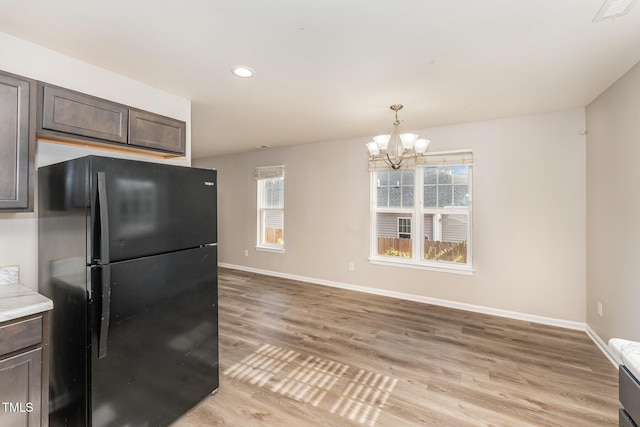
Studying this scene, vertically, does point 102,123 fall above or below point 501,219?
above

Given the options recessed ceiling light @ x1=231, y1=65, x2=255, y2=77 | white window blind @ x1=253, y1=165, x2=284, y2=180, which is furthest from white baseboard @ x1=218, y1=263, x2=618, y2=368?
recessed ceiling light @ x1=231, y1=65, x2=255, y2=77

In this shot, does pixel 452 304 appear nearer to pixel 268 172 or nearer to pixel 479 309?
pixel 479 309

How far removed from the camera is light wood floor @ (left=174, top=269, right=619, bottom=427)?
75.6 inches

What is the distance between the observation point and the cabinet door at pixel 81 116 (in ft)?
5.82

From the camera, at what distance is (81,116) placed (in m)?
1.93

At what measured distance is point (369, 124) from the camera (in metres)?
3.77

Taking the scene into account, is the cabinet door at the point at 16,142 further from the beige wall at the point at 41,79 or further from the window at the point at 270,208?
the window at the point at 270,208

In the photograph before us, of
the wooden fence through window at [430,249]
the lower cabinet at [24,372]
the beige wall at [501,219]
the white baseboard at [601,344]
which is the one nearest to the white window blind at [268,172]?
the beige wall at [501,219]

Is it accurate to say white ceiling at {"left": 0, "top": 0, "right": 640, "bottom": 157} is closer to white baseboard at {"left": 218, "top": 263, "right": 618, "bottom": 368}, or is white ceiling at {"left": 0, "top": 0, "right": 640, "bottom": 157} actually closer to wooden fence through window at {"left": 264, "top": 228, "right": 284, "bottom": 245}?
white baseboard at {"left": 218, "top": 263, "right": 618, "bottom": 368}

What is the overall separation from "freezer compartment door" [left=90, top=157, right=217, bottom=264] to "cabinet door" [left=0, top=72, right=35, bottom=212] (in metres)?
0.55

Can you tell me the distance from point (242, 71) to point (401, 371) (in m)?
2.80

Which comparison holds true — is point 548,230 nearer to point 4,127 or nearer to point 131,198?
point 131,198

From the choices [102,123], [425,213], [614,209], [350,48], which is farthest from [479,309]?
[102,123]

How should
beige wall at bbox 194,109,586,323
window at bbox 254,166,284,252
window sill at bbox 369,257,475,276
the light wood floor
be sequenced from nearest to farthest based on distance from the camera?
the light wood floor → beige wall at bbox 194,109,586,323 → window sill at bbox 369,257,475,276 → window at bbox 254,166,284,252
